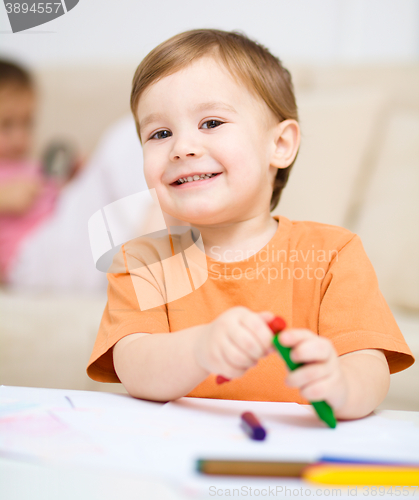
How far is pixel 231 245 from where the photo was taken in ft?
2.39

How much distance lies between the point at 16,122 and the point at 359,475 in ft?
6.39

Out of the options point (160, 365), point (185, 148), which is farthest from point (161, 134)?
point (160, 365)

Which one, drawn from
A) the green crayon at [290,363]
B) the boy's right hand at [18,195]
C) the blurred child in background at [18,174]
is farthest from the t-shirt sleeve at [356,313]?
the boy's right hand at [18,195]

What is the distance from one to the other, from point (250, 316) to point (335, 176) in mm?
981

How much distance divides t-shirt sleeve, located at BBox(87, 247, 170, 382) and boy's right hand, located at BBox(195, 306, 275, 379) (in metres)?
0.19

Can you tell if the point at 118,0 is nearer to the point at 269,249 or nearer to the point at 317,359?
the point at 269,249

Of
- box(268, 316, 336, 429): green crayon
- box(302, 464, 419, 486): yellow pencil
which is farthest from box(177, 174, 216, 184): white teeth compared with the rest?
box(302, 464, 419, 486): yellow pencil

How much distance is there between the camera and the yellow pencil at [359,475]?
0.92 ft

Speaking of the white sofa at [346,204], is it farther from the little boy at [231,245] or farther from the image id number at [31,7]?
the image id number at [31,7]

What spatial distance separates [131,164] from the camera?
1434 millimetres

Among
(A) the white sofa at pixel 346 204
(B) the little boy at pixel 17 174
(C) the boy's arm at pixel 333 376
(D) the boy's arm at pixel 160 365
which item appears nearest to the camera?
(C) the boy's arm at pixel 333 376

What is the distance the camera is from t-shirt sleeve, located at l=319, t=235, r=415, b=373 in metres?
0.56

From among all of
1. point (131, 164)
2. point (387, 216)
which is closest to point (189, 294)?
point (387, 216)

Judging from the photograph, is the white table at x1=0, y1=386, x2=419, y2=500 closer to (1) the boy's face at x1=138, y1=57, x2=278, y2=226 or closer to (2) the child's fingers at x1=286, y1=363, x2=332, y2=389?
(2) the child's fingers at x1=286, y1=363, x2=332, y2=389
